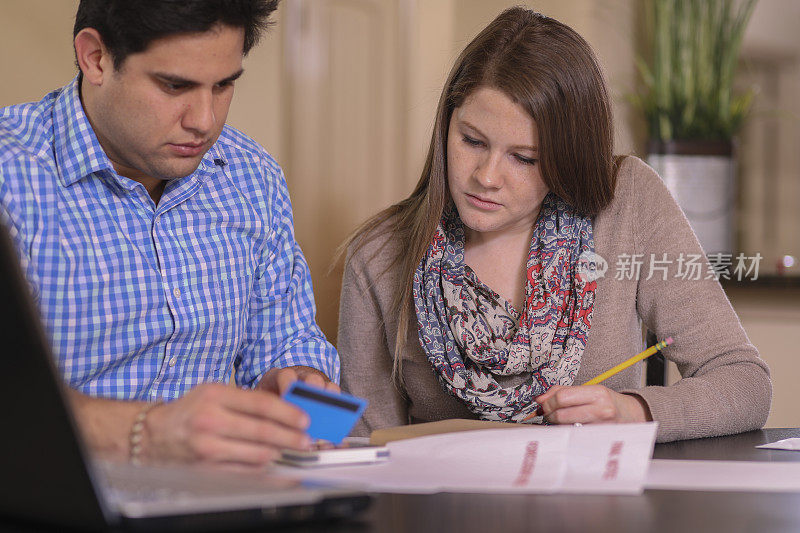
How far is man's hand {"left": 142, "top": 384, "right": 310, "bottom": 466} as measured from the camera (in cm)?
75

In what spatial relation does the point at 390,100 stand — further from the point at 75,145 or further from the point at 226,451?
the point at 226,451

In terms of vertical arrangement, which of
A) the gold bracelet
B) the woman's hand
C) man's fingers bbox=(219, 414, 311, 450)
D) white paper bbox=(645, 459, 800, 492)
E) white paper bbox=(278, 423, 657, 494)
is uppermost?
man's fingers bbox=(219, 414, 311, 450)

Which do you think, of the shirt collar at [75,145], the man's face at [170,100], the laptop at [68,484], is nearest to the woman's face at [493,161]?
the man's face at [170,100]

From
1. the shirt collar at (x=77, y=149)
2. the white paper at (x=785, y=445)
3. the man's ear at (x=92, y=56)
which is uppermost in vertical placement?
the man's ear at (x=92, y=56)

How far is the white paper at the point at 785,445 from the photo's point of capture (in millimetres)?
1093

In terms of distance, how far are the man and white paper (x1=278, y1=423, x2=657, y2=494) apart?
25 cm

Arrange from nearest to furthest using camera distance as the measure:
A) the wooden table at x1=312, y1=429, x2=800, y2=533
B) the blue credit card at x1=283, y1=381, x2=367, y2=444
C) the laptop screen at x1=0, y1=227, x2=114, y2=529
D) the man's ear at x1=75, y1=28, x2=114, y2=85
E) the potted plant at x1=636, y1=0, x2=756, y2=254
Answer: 1. the laptop screen at x1=0, y1=227, x2=114, y2=529
2. the wooden table at x1=312, y1=429, x2=800, y2=533
3. the blue credit card at x1=283, y1=381, x2=367, y2=444
4. the man's ear at x1=75, y1=28, x2=114, y2=85
5. the potted plant at x1=636, y1=0, x2=756, y2=254

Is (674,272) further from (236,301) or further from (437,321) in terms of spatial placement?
(236,301)

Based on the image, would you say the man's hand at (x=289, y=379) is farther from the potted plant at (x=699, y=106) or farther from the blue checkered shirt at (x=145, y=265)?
the potted plant at (x=699, y=106)

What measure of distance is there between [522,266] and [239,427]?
0.94 meters

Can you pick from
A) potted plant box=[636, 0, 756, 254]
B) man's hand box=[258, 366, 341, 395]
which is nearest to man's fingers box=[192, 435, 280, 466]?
man's hand box=[258, 366, 341, 395]

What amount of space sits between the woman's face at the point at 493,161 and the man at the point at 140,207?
0.36 meters

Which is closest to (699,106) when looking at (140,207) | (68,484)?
(140,207)

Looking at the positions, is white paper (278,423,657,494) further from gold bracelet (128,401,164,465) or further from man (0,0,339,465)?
man (0,0,339,465)
